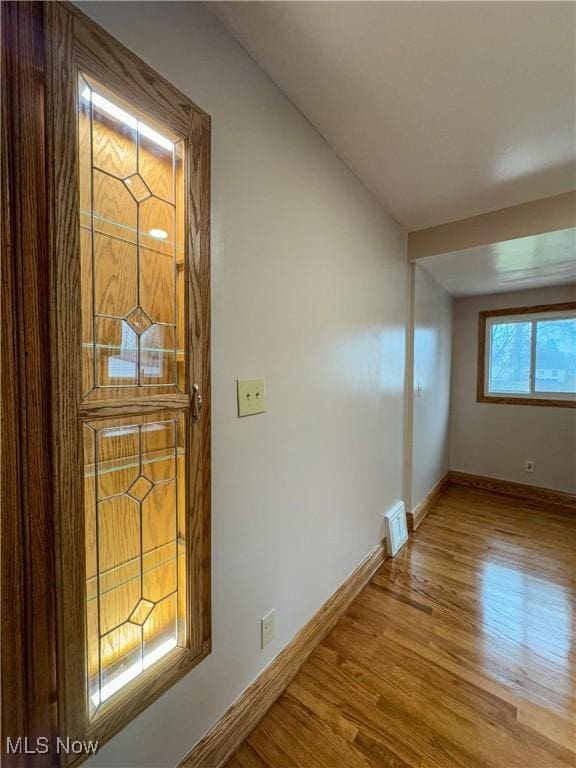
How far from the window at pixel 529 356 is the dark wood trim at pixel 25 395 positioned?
13.0 feet

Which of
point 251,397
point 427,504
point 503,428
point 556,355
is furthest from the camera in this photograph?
point 503,428

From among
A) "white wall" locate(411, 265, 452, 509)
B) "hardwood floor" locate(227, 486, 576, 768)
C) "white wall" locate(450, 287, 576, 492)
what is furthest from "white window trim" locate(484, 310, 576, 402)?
"hardwood floor" locate(227, 486, 576, 768)

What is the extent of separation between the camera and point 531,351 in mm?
3297

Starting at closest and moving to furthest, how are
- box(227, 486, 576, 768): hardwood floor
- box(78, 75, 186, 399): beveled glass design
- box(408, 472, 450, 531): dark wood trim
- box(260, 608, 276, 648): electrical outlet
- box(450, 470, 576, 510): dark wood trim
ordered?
box(78, 75, 186, 399): beveled glass design → box(227, 486, 576, 768): hardwood floor → box(260, 608, 276, 648): electrical outlet → box(408, 472, 450, 531): dark wood trim → box(450, 470, 576, 510): dark wood trim

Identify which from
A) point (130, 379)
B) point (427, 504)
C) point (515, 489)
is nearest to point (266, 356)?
point (130, 379)

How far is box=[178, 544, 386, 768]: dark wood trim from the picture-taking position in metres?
1.00

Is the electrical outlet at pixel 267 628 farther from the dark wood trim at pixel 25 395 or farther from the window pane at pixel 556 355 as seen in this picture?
the window pane at pixel 556 355

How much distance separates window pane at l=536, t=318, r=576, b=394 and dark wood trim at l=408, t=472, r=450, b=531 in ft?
4.55

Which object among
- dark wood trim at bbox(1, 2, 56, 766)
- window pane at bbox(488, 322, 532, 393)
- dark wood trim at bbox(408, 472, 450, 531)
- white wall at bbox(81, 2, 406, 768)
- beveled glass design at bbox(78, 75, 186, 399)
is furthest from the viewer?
window pane at bbox(488, 322, 532, 393)

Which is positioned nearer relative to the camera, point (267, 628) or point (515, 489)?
point (267, 628)

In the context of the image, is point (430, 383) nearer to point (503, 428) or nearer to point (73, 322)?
point (503, 428)

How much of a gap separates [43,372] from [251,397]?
0.61 metres

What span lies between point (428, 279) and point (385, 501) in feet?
6.50

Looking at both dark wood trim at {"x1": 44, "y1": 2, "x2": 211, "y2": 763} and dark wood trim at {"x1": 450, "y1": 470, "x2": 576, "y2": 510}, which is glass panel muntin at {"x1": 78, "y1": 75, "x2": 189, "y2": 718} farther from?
dark wood trim at {"x1": 450, "y1": 470, "x2": 576, "y2": 510}
